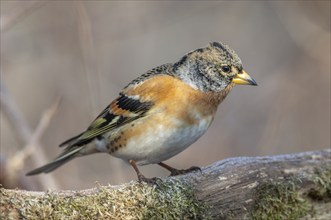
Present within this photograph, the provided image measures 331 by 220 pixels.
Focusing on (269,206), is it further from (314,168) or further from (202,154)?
(202,154)

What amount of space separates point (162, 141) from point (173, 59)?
429 cm

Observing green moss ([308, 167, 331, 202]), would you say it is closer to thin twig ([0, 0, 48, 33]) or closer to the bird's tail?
the bird's tail

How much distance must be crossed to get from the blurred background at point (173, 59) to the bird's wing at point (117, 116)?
1.46m

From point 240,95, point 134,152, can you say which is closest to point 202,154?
point 240,95

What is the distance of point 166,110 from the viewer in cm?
349

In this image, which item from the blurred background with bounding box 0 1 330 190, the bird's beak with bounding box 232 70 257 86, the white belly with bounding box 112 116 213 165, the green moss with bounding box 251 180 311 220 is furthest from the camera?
the blurred background with bounding box 0 1 330 190

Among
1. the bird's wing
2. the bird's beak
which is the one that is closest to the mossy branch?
the bird's beak

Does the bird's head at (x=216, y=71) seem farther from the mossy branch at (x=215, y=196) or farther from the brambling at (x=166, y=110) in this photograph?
the mossy branch at (x=215, y=196)

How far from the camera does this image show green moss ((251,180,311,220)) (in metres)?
3.11

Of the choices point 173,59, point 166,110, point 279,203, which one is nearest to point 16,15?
point 166,110

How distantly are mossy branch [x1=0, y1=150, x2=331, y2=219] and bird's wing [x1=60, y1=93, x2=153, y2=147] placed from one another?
2.12 ft

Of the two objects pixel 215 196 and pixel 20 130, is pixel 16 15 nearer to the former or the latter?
pixel 20 130

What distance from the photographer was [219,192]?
3.07 metres

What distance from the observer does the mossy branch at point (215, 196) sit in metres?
2.59
